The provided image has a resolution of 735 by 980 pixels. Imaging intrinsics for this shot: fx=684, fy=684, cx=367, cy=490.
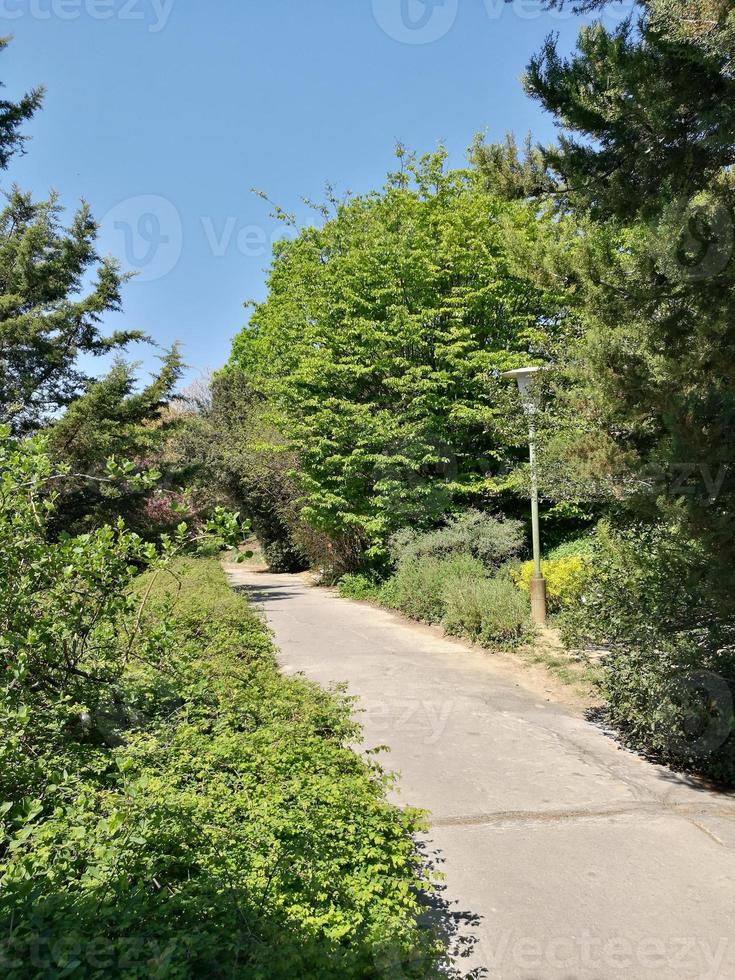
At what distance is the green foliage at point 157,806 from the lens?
1962 mm

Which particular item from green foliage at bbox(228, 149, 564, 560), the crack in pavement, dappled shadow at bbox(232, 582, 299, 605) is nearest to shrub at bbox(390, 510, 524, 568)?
green foliage at bbox(228, 149, 564, 560)

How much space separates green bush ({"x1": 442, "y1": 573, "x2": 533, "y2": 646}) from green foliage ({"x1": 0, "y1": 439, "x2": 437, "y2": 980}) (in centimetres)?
597

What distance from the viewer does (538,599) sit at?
1034 cm

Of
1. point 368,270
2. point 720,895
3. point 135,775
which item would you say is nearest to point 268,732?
point 135,775

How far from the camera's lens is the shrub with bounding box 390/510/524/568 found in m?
14.1

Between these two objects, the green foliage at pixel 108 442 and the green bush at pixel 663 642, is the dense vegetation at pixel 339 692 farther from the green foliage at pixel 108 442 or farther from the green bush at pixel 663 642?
the green foliage at pixel 108 442

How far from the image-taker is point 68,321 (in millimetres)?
15781

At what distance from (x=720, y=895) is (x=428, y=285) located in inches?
585

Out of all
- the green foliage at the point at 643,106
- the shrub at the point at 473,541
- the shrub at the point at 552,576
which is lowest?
the shrub at the point at 552,576

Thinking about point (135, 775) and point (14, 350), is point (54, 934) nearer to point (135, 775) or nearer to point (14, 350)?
point (135, 775)

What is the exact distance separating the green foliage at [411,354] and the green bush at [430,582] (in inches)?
90.9

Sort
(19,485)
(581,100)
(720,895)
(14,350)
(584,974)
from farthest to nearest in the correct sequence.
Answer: (14,350)
(581,100)
(720,895)
(19,485)
(584,974)

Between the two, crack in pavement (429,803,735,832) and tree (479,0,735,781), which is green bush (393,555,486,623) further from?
crack in pavement (429,803,735,832)

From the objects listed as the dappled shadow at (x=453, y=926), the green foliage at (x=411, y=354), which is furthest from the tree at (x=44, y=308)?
the dappled shadow at (x=453, y=926)
